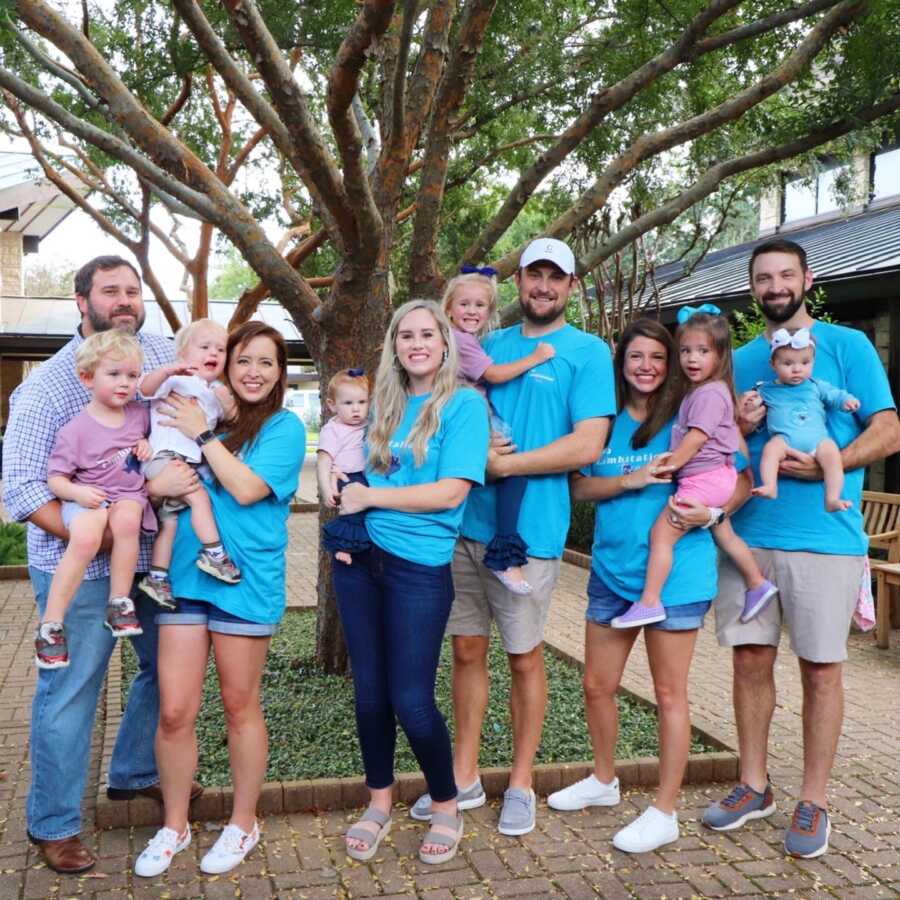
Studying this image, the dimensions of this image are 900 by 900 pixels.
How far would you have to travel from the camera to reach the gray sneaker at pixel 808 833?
13.2 ft

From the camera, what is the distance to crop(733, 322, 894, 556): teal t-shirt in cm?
414

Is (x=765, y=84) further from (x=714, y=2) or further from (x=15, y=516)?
(x=15, y=516)

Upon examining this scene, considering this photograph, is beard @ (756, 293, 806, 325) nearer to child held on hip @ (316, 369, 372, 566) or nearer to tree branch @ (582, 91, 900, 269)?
child held on hip @ (316, 369, 372, 566)

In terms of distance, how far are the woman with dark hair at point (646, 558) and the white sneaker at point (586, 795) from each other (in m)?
0.22

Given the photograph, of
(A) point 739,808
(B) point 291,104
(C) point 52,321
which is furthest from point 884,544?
(C) point 52,321

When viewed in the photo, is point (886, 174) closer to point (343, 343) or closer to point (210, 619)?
point (343, 343)

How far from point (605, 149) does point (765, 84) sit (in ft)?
9.71

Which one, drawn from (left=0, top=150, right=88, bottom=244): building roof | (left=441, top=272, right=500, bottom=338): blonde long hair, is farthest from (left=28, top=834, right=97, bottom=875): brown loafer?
(left=0, top=150, right=88, bottom=244): building roof

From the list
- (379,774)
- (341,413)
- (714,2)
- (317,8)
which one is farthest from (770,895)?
(317,8)

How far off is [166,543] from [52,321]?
24.7 m

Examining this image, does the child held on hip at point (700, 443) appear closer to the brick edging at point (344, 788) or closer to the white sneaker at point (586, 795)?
the white sneaker at point (586, 795)

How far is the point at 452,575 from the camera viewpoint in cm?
424

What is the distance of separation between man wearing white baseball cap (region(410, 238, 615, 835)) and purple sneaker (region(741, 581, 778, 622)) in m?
0.82

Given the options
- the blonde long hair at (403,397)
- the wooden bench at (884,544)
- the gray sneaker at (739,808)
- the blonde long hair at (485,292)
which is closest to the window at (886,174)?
the wooden bench at (884,544)
